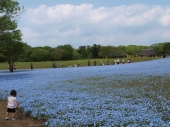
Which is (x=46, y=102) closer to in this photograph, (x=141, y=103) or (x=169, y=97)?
(x=141, y=103)

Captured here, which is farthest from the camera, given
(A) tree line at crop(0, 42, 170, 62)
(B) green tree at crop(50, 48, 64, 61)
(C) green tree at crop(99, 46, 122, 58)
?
(C) green tree at crop(99, 46, 122, 58)

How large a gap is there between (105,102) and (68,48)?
4954 inches

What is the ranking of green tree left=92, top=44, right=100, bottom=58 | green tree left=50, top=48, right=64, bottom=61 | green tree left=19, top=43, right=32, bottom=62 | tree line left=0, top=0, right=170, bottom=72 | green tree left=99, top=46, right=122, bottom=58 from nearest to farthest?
tree line left=0, top=0, right=170, bottom=72
green tree left=19, top=43, right=32, bottom=62
green tree left=50, top=48, right=64, bottom=61
green tree left=99, top=46, right=122, bottom=58
green tree left=92, top=44, right=100, bottom=58

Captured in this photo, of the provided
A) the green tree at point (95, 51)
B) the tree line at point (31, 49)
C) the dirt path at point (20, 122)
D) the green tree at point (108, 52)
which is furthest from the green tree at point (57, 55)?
the dirt path at point (20, 122)

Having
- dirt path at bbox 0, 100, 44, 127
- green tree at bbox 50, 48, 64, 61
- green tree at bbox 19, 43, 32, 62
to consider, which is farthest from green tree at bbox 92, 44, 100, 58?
dirt path at bbox 0, 100, 44, 127

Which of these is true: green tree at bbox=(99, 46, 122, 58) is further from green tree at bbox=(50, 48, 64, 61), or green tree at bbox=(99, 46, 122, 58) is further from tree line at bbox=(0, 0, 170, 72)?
green tree at bbox=(50, 48, 64, 61)

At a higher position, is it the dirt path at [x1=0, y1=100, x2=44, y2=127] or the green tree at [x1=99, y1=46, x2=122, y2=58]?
the green tree at [x1=99, y1=46, x2=122, y2=58]

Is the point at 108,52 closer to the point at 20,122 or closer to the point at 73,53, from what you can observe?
the point at 73,53

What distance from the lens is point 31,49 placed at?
129500 mm

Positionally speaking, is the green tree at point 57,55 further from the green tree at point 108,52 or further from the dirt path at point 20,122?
the dirt path at point 20,122

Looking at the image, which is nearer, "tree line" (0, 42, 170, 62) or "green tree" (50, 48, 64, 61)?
"tree line" (0, 42, 170, 62)

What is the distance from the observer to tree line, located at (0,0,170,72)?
3192 centimetres

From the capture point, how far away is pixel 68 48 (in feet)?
451

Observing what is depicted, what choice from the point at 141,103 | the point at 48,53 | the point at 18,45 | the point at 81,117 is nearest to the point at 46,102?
the point at 81,117
